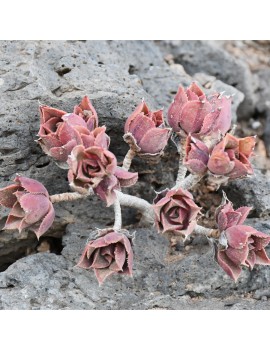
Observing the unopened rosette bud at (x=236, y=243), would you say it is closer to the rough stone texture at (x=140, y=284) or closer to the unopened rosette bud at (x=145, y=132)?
the rough stone texture at (x=140, y=284)

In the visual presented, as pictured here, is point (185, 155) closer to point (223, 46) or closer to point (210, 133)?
point (210, 133)

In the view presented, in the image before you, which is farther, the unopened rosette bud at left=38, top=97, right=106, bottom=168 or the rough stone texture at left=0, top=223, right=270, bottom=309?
the rough stone texture at left=0, top=223, right=270, bottom=309

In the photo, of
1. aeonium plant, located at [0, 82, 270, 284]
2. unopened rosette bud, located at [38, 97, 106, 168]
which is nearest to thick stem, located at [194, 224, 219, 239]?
aeonium plant, located at [0, 82, 270, 284]

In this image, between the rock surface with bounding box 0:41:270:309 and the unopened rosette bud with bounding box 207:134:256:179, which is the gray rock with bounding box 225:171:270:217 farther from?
the unopened rosette bud with bounding box 207:134:256:179

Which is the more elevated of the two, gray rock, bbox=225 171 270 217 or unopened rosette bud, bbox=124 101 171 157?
unopened rosette bud, bbox=124 101 171 157

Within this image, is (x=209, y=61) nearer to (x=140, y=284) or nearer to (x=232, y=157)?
(x=232, y=157)

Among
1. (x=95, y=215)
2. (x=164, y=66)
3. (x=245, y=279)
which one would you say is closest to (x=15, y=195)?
(x=95, y=215)

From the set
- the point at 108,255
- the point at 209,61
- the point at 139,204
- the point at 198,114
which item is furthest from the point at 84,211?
the point at 209,61

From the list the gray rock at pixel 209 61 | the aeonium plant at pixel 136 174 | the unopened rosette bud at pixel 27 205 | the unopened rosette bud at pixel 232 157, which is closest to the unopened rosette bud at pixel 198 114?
the aeonium plant at pixel 136 174
